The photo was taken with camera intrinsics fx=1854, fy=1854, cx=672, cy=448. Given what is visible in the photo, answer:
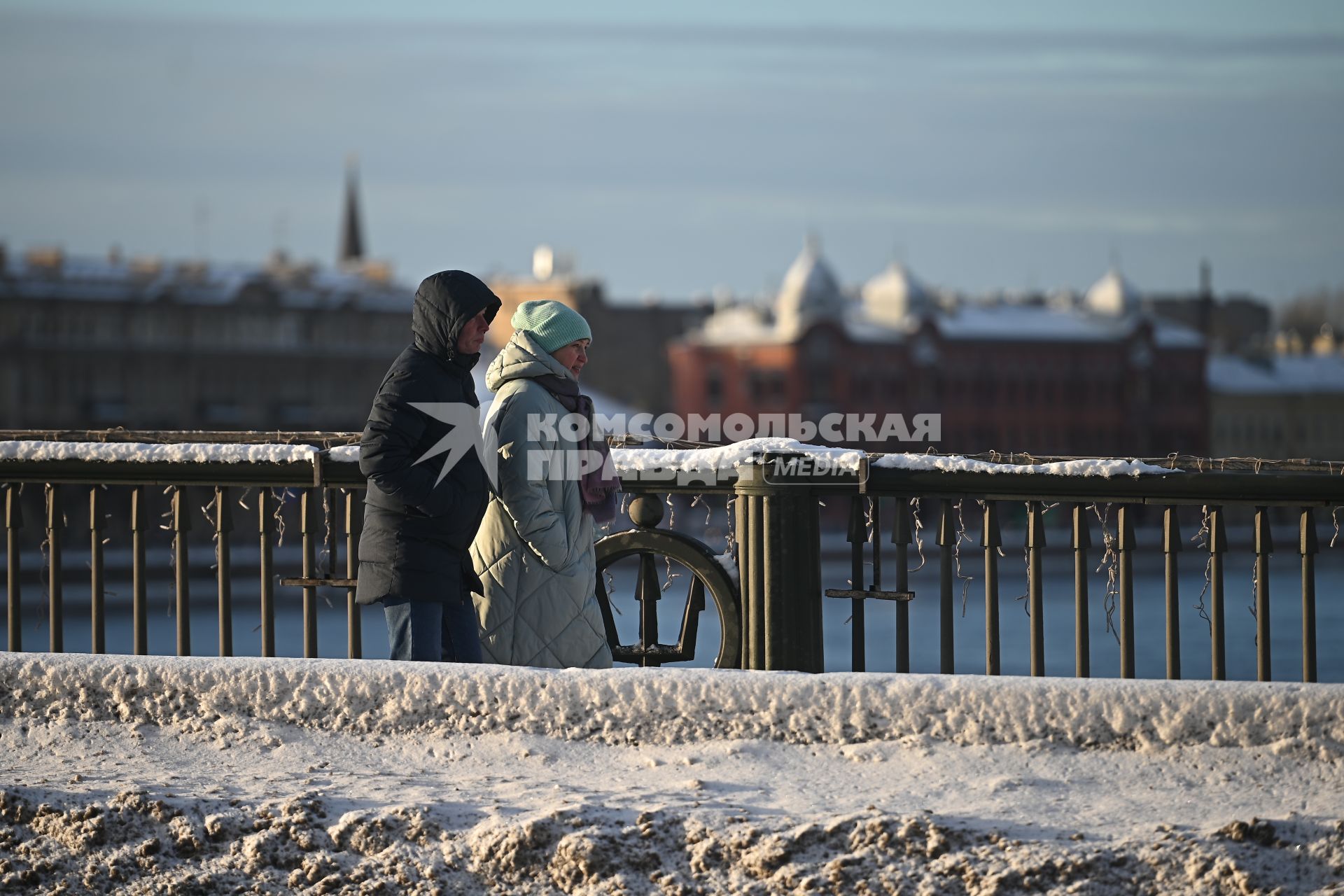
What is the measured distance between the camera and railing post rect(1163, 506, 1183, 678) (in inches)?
180

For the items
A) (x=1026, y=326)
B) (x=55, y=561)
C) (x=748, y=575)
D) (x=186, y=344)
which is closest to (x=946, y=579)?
(x=748, y=575)

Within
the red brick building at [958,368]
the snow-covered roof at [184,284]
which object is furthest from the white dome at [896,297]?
the snow-covered roof at [184,284]

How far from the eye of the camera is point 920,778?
351 cm

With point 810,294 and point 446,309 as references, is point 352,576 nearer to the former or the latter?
point 446,309

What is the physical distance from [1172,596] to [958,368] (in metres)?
71.1

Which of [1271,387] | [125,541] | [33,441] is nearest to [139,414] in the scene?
[125,541]

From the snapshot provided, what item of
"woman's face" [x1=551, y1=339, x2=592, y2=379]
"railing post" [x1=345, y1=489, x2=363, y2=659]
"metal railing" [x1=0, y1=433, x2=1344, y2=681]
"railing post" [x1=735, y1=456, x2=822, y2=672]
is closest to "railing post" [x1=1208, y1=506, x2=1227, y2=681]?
"metal railing" [x1=0, y1=433, x2=1344, y2=681]

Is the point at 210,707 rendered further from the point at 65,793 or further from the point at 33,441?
the point at 33,441

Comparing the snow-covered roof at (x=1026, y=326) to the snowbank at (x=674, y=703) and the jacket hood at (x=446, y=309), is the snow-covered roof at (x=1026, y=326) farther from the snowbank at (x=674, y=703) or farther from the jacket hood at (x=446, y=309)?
the snowbank at (x=674, y=703)

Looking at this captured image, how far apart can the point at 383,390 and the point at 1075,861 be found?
1.98 m

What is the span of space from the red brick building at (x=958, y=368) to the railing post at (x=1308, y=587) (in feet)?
219

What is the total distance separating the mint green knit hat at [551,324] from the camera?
446 centimetres

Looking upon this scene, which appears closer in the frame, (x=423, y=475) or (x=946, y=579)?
(x=423, y=475)

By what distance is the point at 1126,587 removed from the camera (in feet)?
14.8
